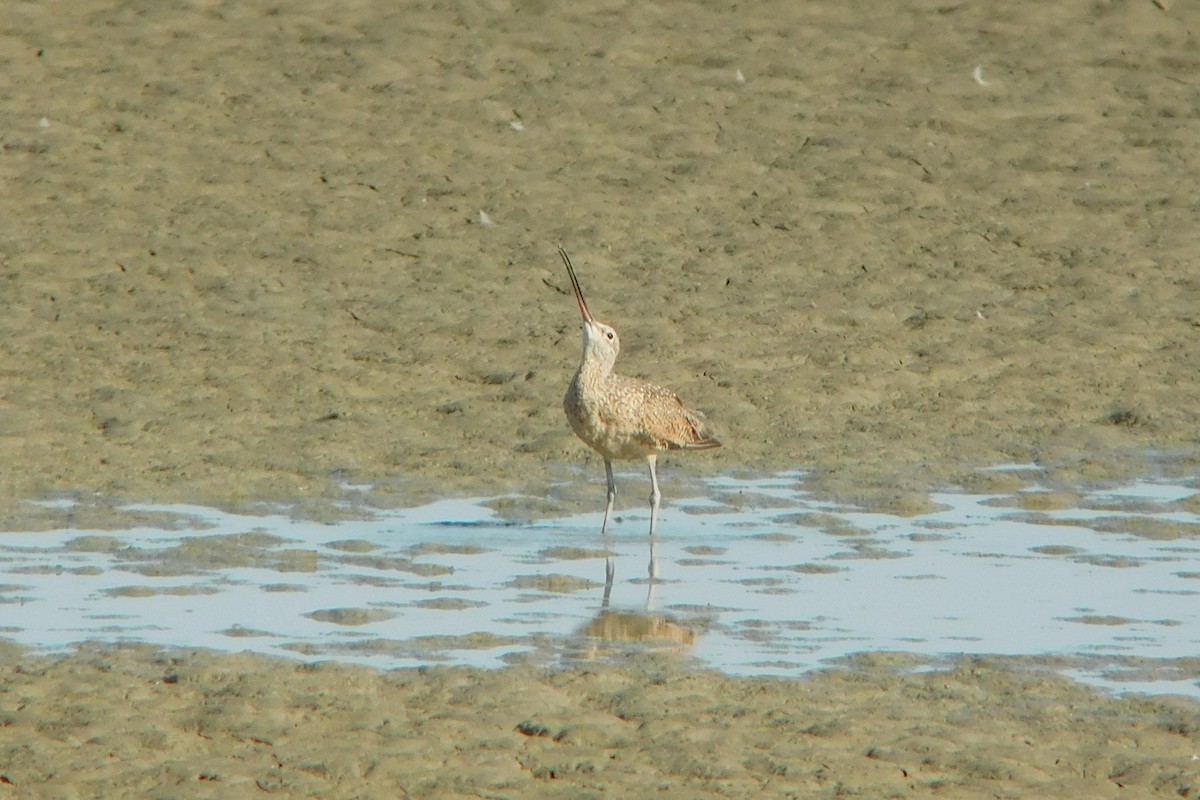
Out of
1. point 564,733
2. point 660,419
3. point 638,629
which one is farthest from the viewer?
point 660,419

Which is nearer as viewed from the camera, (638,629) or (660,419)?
(638,629)

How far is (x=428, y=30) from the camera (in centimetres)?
1666

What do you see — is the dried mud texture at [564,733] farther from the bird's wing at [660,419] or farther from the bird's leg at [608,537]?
the bird's wing at [660,419]

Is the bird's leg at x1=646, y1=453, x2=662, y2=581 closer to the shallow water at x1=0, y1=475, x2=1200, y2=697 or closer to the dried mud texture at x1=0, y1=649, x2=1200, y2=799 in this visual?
the shallow water at x1=0, y1=475, x2=1200, y2=697

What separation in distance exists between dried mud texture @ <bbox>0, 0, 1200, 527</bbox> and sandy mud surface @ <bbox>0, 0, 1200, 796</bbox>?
0.03 meters

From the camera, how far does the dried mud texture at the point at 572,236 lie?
11102mm

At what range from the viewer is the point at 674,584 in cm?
861

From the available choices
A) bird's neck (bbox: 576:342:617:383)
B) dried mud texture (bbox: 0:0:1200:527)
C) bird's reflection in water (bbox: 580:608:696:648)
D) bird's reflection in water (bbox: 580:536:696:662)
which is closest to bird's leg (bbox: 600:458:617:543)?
bird's neck (bbox: 576:342:617:383)

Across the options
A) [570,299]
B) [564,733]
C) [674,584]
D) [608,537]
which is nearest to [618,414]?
[608,537]

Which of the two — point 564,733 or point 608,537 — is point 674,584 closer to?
point 608,537

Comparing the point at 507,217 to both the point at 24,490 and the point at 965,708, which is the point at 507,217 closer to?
the point at 24,490

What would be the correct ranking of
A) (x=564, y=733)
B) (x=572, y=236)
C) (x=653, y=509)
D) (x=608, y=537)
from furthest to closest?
(x=572, y=236)
(x=653, y=509)
(x=608, y=537)
(x=564, y=733)

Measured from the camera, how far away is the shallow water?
765 centimetres

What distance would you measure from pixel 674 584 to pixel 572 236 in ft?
18.5
